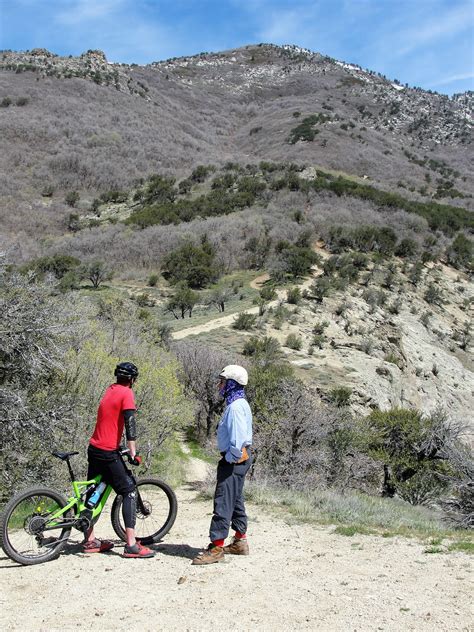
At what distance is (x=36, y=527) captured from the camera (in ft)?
16.4

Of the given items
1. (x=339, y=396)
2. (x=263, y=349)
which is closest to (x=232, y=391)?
(x=339, y=396)

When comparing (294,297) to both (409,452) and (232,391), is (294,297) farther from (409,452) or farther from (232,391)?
(232,391)

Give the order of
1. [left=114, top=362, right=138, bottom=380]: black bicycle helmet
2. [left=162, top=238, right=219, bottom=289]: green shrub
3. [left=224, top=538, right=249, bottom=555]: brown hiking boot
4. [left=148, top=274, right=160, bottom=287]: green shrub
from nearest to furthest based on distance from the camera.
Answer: [left=114, top=362, right=138, bottom=380]: black bicycle helmet → [left=224, top=538, right=249, bottom=555]: brown hiking boot → [left=162, top=238, right=219, bottom=289]: green shrub → [left=148, top=274, right=160, bottom=287]: green shrub

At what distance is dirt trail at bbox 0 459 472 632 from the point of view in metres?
3.90

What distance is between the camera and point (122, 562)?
506 cm

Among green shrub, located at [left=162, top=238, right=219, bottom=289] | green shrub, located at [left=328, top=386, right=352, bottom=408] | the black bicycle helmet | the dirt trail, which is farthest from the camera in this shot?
green shrub, located at [left=162, top=238, right=219, bottom=289]

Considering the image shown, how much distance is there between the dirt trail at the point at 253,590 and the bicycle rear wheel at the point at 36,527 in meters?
0.13

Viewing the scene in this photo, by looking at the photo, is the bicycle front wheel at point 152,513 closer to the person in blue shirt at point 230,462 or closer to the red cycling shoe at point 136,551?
A: the red cycling shoe at point 136,551

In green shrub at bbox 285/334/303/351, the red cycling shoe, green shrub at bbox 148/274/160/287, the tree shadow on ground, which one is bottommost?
the tree shadow on ground

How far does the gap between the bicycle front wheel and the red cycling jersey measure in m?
0.67

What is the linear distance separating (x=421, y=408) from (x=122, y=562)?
1743cm

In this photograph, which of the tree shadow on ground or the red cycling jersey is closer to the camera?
the red cycling jersey

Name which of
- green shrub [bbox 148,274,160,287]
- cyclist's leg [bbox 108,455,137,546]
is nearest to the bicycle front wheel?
cyclist's leg [bbox 108,455,137,546]

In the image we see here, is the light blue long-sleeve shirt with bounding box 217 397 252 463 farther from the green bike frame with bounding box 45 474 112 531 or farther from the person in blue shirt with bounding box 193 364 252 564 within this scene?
the green bike frame with bounding box 45 474 112 531
